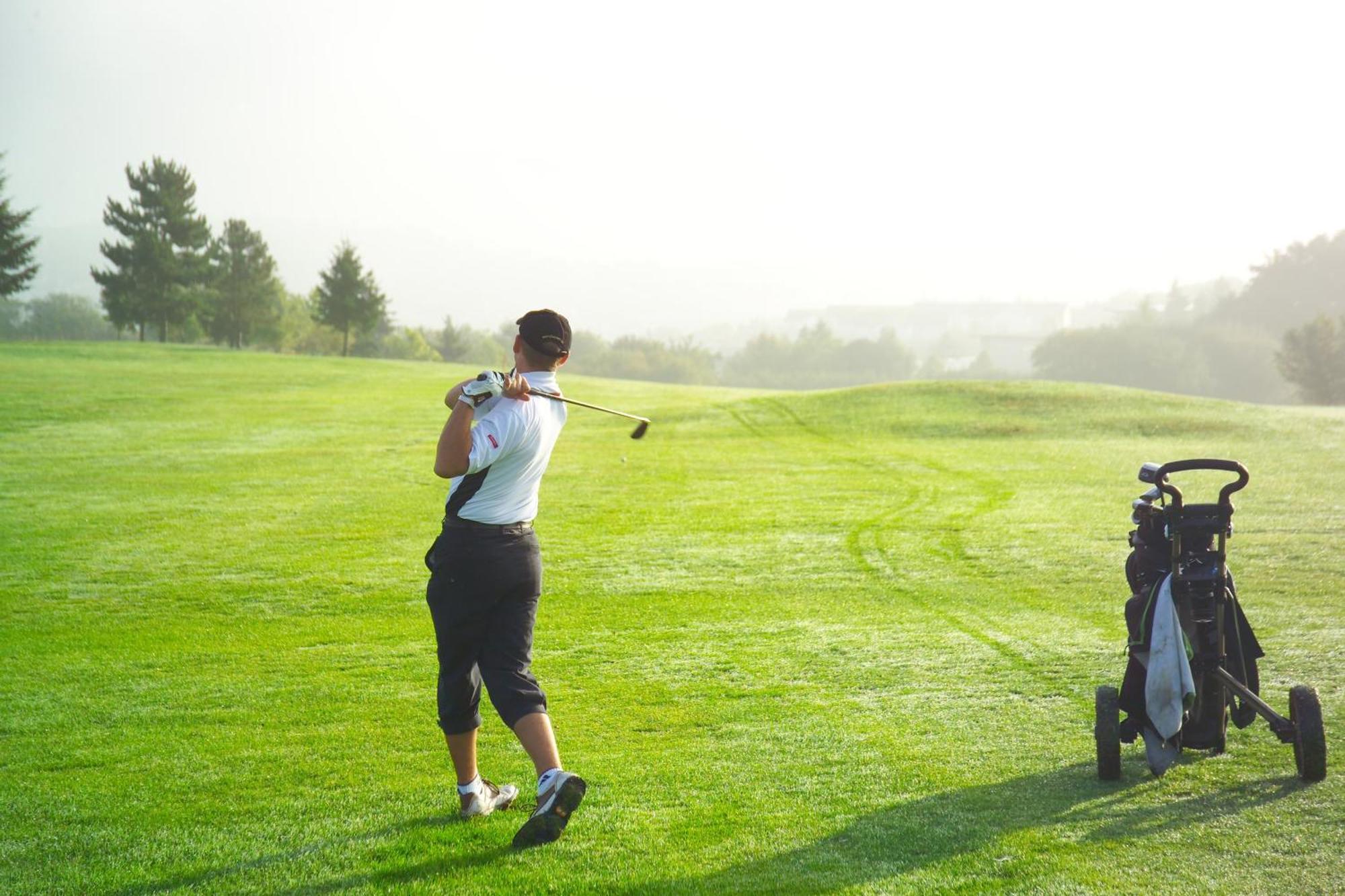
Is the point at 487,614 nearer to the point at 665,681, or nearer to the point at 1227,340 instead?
the point at 665,681

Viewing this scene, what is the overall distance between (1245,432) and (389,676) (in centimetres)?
2359

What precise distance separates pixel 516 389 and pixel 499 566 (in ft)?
2.66

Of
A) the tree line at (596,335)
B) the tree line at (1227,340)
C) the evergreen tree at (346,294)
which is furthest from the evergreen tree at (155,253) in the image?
the tree line at (1227,340)

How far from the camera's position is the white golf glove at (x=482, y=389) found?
4.57 m

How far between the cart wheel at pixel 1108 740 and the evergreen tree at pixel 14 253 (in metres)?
66.8

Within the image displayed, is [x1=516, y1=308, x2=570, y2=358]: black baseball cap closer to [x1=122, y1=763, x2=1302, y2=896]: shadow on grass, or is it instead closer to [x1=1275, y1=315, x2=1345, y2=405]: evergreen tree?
[x1=122, y1=763, x2=1302, y2=896]: shadow on grass

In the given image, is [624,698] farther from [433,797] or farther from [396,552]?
[396,552]

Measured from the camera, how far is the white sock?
4613 millimetres

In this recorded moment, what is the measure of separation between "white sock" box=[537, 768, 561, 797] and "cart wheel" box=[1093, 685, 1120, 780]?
2.82 metres

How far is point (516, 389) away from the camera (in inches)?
186

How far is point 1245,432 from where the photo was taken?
25234 mm

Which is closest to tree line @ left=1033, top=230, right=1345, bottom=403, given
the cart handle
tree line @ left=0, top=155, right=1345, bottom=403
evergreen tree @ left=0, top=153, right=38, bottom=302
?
tree line @ left=0, top=155, right=1345, bottom=403

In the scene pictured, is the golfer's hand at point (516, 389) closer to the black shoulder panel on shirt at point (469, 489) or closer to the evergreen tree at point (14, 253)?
the black shoulder panel on shirt at point (469, 489)

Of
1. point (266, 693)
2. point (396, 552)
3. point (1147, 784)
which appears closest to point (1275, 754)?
point (1147, 784)
